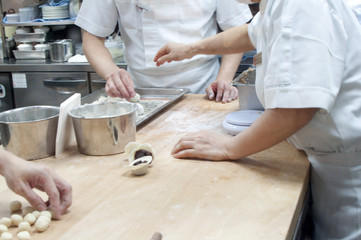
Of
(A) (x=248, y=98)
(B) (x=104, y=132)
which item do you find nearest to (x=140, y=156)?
(B) (x=104, y=132)

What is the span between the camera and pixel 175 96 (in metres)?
1.96

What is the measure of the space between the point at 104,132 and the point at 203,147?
1.03 ft

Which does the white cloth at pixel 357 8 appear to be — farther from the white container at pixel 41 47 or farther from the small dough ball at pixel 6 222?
the white container at pixel 41 47

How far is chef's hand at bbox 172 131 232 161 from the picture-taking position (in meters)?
1.23

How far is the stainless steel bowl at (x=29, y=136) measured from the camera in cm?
121

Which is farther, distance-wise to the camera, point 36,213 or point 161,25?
point 161,25

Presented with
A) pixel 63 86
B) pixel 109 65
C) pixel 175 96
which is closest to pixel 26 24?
pixel 63 86

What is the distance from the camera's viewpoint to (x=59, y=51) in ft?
11.7

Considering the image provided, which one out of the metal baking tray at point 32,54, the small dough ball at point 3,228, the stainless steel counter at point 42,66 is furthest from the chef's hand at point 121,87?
the metal baking tray at point 32,54

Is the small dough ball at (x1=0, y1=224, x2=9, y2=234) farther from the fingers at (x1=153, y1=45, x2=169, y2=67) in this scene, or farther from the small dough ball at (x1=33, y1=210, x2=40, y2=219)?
the fingers at (x1=153, y1=45, x2=169, y2=67)

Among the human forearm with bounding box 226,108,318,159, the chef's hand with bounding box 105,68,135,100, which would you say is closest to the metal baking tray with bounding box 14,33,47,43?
the chef's hand with bounding box 105,68,135,100

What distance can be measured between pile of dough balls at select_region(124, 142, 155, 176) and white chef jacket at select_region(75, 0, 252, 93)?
1.01 meters

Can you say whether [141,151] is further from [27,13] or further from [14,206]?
[27,13]

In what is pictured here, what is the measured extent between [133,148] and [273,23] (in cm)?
54
